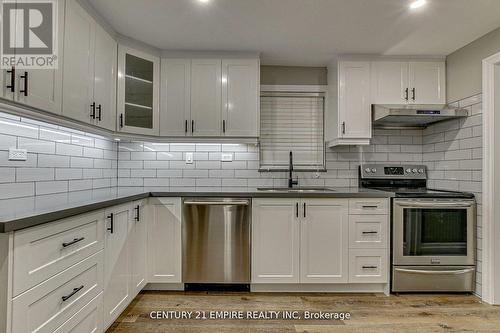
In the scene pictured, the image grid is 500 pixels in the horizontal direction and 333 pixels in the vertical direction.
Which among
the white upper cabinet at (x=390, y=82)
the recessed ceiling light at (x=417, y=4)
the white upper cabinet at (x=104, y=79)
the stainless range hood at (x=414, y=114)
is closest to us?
the recessed ceiling light at (x=417, y=4)

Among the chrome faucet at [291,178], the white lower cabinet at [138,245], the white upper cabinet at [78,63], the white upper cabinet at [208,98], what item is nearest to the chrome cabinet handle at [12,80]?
the white upper cabinet at [78,63]

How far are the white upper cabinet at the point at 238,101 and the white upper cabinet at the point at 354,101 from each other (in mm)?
923

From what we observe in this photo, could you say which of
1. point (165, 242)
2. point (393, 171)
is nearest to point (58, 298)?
point (165, 242)

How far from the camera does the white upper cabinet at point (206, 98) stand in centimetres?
297

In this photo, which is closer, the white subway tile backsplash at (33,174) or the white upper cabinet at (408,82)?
the white subway tile backsplash at (33,174)

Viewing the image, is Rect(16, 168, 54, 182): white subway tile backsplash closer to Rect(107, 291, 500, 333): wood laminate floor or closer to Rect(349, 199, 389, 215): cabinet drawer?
Rect(107, 291, 500, 333): wood laminate floor

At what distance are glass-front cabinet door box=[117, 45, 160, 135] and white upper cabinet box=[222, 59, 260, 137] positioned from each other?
2.31 feet

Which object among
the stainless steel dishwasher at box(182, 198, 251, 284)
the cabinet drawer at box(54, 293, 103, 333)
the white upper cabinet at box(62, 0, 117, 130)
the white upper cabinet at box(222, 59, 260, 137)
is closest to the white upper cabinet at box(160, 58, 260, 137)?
the white upper cabinet at box(222, 59, 260, 137)

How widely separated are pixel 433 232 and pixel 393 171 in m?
0.83

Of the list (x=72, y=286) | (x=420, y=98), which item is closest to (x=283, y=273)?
(x=72, y=286)

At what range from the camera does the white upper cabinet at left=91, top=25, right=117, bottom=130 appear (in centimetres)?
230

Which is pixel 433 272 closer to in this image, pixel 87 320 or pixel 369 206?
pixel 369 206

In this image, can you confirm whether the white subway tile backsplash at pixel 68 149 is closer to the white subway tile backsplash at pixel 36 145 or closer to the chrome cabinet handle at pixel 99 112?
the white subway tile backsplash at pixel 36 145

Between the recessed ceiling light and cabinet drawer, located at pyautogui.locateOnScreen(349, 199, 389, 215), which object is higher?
the recessed ceiling light
